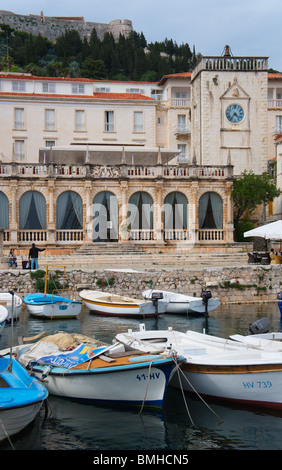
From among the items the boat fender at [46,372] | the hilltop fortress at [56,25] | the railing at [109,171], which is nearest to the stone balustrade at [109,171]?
the railing at [109,171]

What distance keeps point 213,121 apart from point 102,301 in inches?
1117

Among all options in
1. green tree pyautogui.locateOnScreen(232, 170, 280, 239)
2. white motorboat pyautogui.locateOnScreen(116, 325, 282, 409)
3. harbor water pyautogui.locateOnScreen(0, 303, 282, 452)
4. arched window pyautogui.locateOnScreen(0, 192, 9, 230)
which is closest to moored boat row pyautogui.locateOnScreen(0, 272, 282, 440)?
white motorboat pyautogui.locateOnScreen(116, 325, 282, 409)

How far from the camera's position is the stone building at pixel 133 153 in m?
35.3

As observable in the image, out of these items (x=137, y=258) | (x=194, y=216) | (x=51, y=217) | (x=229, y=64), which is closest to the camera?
(x=137, y=258)

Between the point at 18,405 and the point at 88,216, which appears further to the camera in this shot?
the point at 88,216

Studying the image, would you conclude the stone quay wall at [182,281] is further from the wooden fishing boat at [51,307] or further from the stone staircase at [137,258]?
the wooden fishing boat at [51,307]

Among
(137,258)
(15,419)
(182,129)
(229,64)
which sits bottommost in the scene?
(15,419)

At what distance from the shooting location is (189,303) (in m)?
23.8

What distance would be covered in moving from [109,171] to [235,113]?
17.1 metres

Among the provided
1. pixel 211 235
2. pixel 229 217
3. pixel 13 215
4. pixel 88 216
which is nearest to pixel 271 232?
pixel 229 217

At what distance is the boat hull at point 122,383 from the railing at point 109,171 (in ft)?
80.2

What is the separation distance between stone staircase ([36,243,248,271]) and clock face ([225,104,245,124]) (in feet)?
55.8

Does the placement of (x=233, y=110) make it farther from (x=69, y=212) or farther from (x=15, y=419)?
(x=15, y=419)

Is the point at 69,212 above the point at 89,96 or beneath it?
beneath
